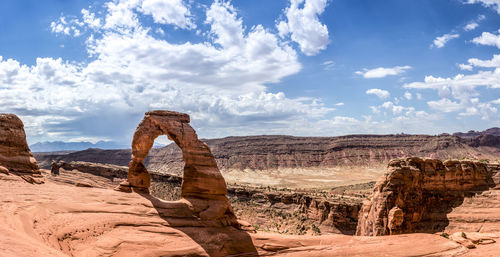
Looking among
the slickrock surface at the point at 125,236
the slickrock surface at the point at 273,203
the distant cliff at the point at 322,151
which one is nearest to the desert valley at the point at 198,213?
the slickrock surface at the point at 125,236

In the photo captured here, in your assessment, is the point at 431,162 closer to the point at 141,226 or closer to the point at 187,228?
the point at 187,228

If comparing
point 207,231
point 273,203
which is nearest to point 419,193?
point 207,231

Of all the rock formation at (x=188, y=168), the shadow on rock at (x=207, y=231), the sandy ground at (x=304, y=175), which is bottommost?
the sandy ground at (x=304, y=175)

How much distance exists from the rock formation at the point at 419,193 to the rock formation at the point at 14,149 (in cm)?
2263

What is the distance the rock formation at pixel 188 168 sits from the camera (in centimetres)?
2033

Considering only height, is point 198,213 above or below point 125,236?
above

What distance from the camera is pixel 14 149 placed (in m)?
20.8

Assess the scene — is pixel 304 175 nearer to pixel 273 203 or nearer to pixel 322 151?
pixel 322 151

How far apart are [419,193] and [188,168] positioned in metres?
16.8

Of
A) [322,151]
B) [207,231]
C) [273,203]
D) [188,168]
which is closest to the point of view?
[207,231]

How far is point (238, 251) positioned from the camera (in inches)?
752

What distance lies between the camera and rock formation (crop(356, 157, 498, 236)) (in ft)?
77.4

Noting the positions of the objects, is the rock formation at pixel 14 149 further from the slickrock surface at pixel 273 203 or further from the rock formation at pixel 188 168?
the slickrock surface at pixel 273 203

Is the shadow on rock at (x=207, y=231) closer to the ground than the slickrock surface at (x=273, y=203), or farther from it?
farther from it
